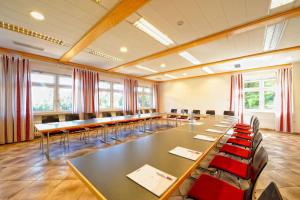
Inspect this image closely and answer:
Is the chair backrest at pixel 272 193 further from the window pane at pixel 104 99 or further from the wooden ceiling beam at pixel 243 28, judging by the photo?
the window pane at pixel 104 99

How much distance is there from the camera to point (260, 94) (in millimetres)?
6117

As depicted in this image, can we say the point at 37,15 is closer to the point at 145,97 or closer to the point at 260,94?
the point at 145,97

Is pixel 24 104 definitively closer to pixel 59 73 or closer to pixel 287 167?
pixel 59 73

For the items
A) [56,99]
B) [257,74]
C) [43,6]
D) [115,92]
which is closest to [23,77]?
[56,99]

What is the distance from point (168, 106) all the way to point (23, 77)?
7.61 metres

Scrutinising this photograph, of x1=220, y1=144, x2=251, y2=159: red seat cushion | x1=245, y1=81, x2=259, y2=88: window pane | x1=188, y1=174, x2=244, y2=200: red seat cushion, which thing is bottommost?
x1=220, y1=144, x2=251, y2=159: red seat cushion

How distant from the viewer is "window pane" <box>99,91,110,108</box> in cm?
657

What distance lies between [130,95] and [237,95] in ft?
18.2

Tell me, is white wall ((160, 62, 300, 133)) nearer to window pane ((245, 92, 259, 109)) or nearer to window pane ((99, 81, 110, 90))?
window pane ((245, 92, 259, 109))

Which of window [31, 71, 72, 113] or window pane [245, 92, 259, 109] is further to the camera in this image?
window pane [245, 92, 259, 109]

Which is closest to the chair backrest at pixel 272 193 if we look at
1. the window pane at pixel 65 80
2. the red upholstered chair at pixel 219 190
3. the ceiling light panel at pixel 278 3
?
the red upholstered chair at pixel 219 190

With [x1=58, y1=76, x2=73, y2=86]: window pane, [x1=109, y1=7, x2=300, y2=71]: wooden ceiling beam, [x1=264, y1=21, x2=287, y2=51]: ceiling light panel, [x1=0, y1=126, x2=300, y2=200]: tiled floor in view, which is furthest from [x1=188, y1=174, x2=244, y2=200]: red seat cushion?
[x1=58, y1=76, x2=73, y2=86]: window pane

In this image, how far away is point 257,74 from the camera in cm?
615

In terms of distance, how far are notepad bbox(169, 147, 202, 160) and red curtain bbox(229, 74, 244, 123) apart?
20.5ft
